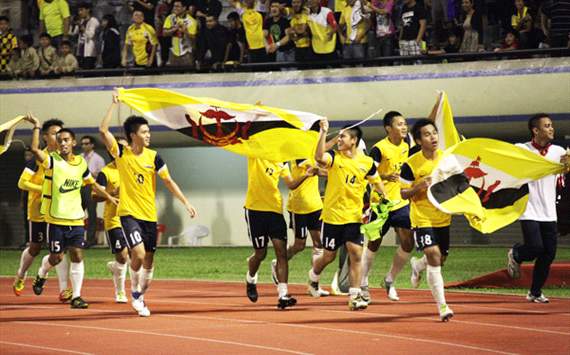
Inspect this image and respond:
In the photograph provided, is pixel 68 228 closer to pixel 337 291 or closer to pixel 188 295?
pixel 188 295

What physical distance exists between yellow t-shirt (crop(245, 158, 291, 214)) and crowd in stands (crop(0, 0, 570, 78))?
400 inches

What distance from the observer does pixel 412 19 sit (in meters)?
24.3

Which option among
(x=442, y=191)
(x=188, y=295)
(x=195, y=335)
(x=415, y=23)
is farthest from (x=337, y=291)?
(x=415, y=23)

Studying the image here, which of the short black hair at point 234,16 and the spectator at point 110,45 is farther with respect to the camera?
the spectator at point 110,45

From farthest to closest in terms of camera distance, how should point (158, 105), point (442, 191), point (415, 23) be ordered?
1. point (415, 23)
2. point (158, 105)
3. point (442, 191)

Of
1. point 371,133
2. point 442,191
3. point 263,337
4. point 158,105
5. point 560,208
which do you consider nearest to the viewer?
point 263,337

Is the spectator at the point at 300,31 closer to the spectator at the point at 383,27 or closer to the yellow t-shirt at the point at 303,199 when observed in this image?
the spectator at the point at 383,27

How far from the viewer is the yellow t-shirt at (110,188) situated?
1530 centimetres

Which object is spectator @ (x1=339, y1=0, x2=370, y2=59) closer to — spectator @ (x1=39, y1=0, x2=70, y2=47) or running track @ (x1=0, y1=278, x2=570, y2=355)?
spectator @ (x1=39, y1=0, x2=70, y2=47)

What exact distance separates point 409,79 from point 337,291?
9650 mm

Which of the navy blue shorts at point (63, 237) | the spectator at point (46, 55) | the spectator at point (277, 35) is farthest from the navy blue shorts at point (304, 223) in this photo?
the spectator at point (46, 55)

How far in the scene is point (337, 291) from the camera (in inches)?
633

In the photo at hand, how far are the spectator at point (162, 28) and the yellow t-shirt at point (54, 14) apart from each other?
225 centimetres

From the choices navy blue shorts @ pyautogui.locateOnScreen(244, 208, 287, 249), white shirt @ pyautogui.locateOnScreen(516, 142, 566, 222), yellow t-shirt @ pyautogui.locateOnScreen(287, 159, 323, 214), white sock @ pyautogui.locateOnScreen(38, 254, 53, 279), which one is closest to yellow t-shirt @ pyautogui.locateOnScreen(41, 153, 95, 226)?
white sock @ pyautogui.locateOnScreen(38, 254, 53, 279)
